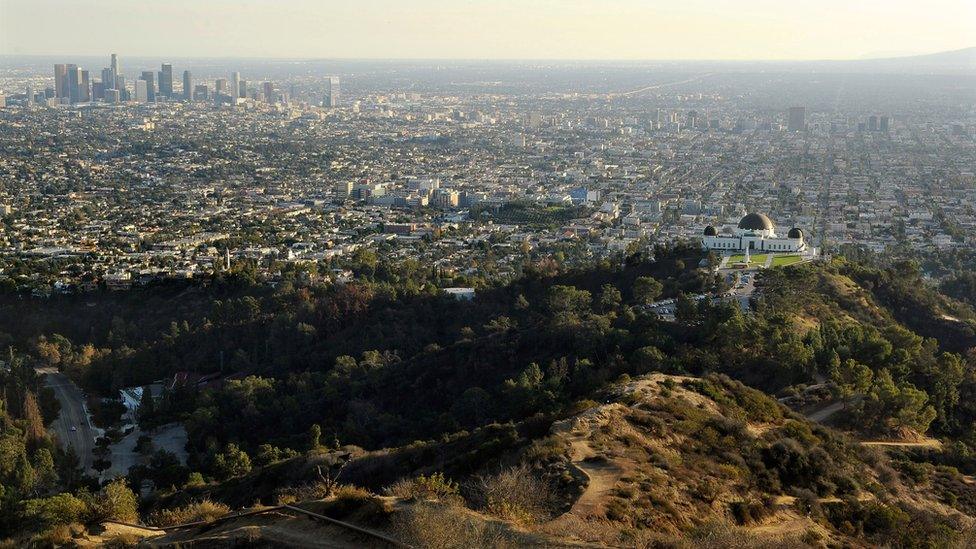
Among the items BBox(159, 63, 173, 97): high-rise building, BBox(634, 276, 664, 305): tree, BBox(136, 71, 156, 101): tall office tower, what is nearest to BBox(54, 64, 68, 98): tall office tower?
BBox(136, 71, 156, 101): tall office tower

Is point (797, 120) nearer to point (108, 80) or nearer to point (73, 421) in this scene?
point (108, 80)

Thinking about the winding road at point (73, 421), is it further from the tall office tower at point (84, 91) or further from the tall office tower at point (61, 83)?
the tall office tower at point (61, 83)

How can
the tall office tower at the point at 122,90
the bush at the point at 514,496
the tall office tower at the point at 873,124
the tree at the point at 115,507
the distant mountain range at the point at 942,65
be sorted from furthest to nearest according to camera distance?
1. the distant mountain range at the point at 942,65
2. the tall office tower at the point at 122,90
3. the tall office tower at the point at 873,124
4. the tree at the point at 115,507
5. the bush at the point at 514,496

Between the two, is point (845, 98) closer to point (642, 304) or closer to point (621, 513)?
point (642, 304)

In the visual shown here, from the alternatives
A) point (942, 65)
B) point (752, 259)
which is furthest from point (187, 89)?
point (942, 65)

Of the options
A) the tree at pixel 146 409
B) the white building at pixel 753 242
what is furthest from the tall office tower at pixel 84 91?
the tree at pixel 146 409
